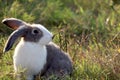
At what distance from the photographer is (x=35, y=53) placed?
5914 millimetres

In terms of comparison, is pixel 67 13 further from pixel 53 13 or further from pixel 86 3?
pixel 86 3

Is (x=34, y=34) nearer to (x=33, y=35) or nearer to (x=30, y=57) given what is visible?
(x=33, y=35)

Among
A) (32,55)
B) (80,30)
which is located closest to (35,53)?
(32,55)

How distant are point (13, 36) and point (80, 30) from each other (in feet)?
8.03

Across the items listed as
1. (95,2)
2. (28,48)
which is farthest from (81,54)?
(95,2)

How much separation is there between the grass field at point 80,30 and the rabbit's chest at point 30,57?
0.64 feet

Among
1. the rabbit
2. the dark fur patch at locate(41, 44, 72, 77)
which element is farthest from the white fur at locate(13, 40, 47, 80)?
the dark fur patch at locate(41, 44, 72, 77)

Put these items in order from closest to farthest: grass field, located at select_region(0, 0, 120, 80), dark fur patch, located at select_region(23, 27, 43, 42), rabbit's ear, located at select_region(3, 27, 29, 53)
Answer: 1. rabbit's ear, located at select_region(3, 27, 29, 53)
2. dark fur patch, located at select_region(23, 27, 43, 42)
3. grass field, located at select_region(0, 0, 120, 80)

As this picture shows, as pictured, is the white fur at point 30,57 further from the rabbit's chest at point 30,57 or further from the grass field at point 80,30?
the grass field at point 80,30

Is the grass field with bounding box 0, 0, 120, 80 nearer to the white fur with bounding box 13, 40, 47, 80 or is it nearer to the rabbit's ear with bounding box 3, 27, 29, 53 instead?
the white fur with bounding box 13, 40, 47, 80

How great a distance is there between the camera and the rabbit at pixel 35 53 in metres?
5.91

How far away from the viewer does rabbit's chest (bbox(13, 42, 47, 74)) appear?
19.4 feet

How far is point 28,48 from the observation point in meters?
5.91

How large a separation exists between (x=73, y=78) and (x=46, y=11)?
2551mm
